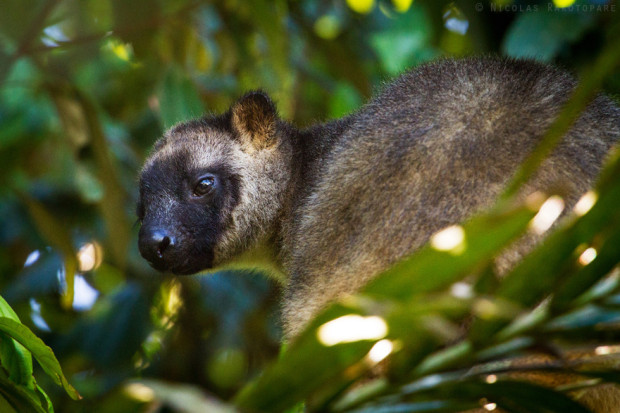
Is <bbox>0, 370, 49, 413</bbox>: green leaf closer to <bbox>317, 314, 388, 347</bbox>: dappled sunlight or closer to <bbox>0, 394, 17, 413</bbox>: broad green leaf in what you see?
<bbox>0, 394, 17, 413</bbox>: broad green leaf

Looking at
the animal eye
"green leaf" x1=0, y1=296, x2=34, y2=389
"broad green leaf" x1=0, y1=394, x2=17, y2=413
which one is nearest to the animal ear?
the animal eye

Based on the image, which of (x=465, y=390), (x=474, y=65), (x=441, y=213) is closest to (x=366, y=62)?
(x=474, y=65)

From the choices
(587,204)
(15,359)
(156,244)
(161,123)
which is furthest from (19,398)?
(161,123)

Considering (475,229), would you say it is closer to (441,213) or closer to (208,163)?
(441,213)

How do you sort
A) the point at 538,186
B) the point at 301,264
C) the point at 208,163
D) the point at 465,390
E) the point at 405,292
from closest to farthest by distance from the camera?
1. the point at 405,292
2. the point at 465,390
3. the point at 538,186
4. the point at 301,264
5. the point at 208,163

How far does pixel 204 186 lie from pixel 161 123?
1.54 m

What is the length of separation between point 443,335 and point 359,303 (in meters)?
0.17

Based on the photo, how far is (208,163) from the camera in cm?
419

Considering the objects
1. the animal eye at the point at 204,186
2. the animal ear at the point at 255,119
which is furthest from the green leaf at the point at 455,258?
the animal ear at the point at 255,119

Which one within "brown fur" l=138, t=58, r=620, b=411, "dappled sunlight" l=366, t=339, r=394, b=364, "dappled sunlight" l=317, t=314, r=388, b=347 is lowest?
"dappled sunlight" l=317, t=314, r=388, b=347

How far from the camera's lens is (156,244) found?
12.5 ft

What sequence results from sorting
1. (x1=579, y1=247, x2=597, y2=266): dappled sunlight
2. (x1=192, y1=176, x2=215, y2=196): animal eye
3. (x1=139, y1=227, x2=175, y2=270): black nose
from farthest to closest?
(x1=192, y1=176, x2=215, y2=196): animal eye, (x1=139, y1=227, x2=175, y2=270): black nose, (x1=579, y1=247, x2=597, y2=266): dappled sunlight

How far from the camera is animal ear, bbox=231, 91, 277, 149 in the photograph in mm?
4387

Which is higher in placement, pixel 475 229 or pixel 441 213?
pixel 441 213
